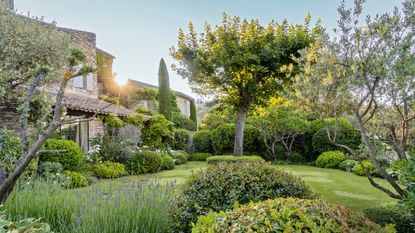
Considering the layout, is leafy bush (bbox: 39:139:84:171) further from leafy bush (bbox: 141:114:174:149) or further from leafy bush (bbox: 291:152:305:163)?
leafy bush (bbox: 291:152:305:163)

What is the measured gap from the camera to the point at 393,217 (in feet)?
14.6

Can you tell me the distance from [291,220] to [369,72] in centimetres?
298

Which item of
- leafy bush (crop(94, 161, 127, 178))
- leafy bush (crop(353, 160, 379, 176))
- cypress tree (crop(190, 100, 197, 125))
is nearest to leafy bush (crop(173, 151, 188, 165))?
leafy bush (crop(94, 161, 127, 178))

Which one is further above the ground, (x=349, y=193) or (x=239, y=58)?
(x=239, y=58)

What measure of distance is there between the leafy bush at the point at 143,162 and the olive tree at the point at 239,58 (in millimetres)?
3957

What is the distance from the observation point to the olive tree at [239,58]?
13.1 meters

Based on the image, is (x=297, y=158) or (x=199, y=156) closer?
(x=297, y=158)

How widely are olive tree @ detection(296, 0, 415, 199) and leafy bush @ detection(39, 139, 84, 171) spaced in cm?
782

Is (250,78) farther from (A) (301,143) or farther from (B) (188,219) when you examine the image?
(B) (188,219)

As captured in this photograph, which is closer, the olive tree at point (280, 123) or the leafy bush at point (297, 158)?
the olive tree at point (280, 123)

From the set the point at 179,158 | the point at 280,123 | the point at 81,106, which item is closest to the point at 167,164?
the point at 179,158

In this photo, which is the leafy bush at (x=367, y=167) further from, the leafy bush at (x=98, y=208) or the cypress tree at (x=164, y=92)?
the cypress tree at (x=164, y=92)

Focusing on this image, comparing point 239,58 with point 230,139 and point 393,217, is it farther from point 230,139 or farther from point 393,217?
point 393,217

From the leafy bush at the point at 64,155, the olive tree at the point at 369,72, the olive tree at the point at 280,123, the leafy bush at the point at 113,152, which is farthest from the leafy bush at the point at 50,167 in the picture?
the olive tree at the point at 280,123
